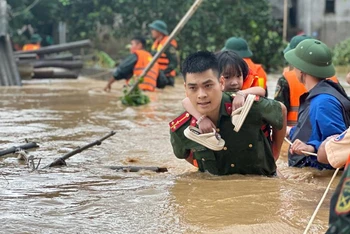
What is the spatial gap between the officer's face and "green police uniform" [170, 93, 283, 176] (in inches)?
7.3

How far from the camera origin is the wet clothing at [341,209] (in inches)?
99.1

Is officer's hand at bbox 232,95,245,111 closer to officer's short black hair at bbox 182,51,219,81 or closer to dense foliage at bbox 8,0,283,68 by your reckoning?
officer's short black hair at bbox 182,51,219,81

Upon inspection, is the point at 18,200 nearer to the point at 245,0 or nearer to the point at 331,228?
the point at 331,228

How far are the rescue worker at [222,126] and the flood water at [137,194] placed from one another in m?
0.13

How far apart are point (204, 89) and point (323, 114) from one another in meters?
1.05

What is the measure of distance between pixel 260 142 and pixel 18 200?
188cm

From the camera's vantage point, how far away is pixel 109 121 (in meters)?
10.6

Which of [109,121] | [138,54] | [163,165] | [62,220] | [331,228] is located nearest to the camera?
[331,228]

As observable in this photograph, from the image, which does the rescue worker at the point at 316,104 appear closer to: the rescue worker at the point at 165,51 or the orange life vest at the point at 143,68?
the orange life vest at the point at 143,68

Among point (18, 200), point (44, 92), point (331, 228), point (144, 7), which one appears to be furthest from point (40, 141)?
point (144, 7)

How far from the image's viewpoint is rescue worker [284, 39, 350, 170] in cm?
557

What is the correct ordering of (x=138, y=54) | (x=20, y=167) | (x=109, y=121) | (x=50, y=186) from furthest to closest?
(x=138, y=54)
(x=109, y=121)
(x=20, y=167)
(x=50, y=186)

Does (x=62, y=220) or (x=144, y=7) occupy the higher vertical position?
(x=62, y=220)

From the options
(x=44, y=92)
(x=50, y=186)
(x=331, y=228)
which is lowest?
(x=44, y=92)
